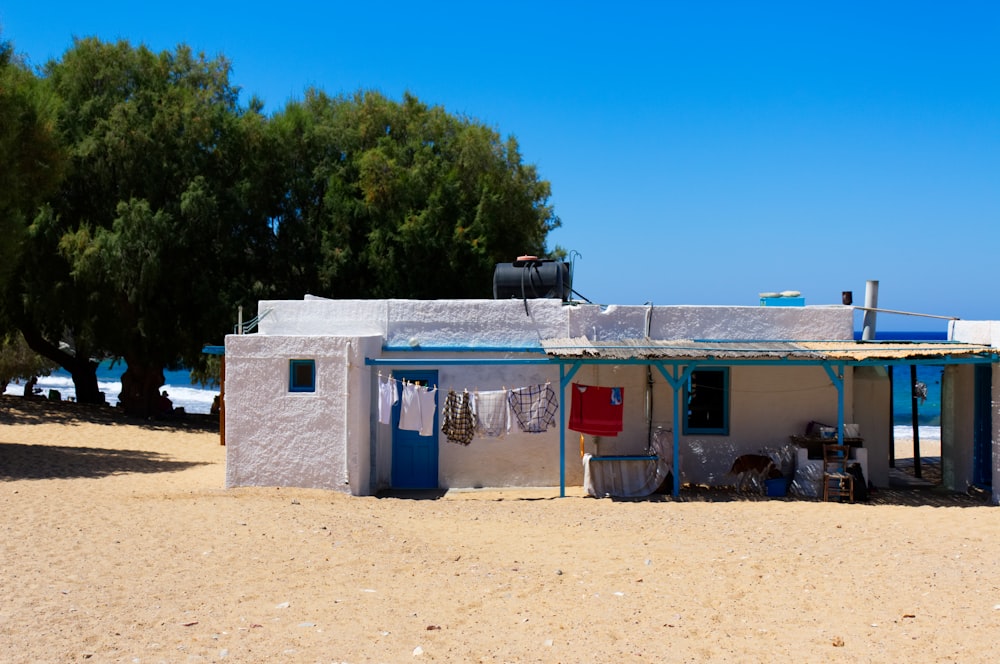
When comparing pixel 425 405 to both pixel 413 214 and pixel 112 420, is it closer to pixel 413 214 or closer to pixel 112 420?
pixel 413 214

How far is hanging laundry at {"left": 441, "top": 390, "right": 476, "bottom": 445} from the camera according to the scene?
14.1 m

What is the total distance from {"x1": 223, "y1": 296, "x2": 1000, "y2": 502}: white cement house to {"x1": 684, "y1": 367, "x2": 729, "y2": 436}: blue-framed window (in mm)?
24

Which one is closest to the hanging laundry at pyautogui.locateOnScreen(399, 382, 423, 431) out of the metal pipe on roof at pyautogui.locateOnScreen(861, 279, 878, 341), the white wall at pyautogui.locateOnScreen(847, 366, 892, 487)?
the white wall at pyautogui.locateOnScreen(847, 366, 892, 487)

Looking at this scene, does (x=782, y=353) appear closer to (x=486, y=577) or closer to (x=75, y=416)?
(x=486, y=577)

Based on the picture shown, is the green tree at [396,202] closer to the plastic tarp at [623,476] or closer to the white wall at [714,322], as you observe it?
the white wall at [714,322]

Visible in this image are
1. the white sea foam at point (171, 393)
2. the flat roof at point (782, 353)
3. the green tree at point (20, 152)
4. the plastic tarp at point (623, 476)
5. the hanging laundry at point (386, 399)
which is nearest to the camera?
the flat roof at point (782, 353)

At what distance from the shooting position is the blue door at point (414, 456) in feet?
49.4

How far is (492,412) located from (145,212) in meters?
14.6

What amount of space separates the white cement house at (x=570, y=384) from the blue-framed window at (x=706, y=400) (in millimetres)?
24

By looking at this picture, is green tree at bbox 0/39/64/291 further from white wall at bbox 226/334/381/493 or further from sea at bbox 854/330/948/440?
sea at bbox 854/330/948/440

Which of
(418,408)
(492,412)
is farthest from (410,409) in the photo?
(492,412)

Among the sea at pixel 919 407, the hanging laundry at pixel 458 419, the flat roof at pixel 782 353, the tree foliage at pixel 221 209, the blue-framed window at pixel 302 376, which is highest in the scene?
the tree foliage at pixel 221 209

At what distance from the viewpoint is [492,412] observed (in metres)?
14.1

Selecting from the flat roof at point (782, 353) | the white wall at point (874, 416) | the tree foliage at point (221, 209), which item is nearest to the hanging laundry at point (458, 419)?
the flat roof at point (782, 353)
